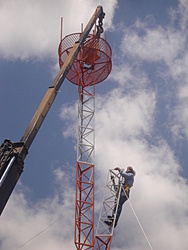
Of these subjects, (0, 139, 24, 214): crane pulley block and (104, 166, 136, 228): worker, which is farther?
(104, 166, 136, 228): worker

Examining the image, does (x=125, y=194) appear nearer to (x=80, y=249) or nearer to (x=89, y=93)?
(x=80, y=249)

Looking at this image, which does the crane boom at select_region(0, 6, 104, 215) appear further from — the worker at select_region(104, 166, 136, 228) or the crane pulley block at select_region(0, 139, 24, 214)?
the worker at select_region(104, 166, 136, 228)

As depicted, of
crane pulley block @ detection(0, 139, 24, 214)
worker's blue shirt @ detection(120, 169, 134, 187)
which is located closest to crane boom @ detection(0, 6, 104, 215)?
crane pulley block @ detection(0, 139, 24, 214)

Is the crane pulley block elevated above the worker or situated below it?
below

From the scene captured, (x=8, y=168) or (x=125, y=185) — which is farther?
(x=125, y=185)

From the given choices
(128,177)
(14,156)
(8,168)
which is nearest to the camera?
(8,168)

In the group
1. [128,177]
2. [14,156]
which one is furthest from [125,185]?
[14,156]

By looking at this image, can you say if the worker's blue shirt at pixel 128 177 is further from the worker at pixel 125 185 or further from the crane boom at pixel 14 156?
the crane boom at pixel 14 156

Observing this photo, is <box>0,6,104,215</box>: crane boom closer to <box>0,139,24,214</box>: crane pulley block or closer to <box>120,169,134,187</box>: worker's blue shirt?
<box>0,139,24,214</box>: crane pulley block

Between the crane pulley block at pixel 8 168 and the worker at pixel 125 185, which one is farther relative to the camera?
the worker at pixel 125 185

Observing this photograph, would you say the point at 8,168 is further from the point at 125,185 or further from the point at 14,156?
the point at 125,185

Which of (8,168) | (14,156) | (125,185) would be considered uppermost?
(125,185)

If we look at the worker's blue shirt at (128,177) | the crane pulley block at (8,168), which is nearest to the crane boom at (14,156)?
the crane pulley block at (8,168)

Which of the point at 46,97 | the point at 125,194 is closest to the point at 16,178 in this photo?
the point at 46,97
